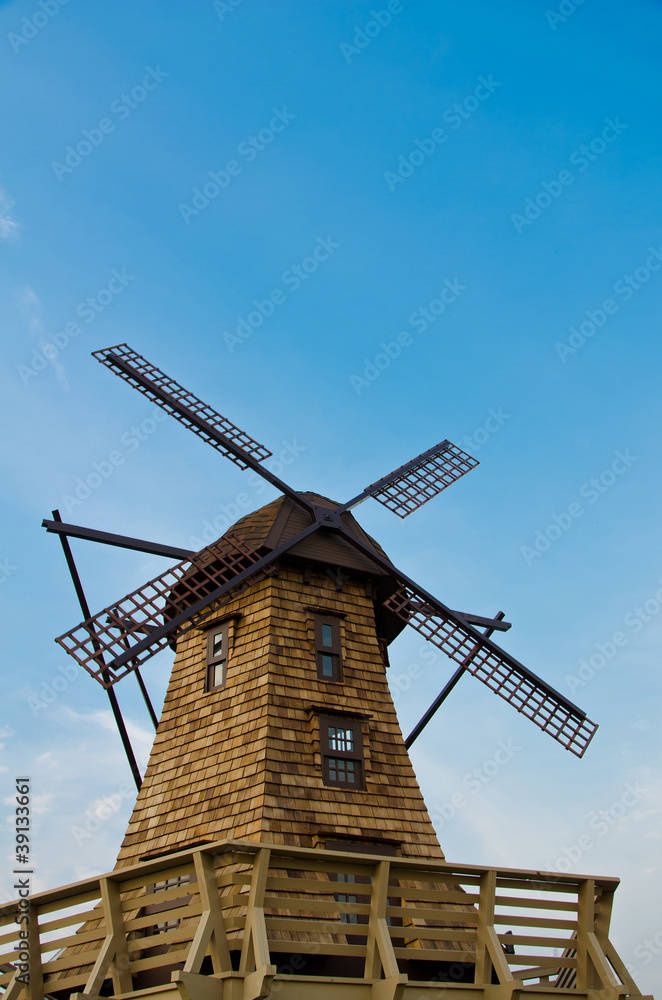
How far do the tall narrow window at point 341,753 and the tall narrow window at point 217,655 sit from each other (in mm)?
1611

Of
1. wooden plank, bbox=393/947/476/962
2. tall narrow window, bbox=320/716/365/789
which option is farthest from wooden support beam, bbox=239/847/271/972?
tall narrow window, bbox=320/716/365/789

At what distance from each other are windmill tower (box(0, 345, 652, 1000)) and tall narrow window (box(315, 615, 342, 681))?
0.02m

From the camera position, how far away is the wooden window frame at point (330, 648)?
37.9 ft

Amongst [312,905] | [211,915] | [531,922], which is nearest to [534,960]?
[531,922]

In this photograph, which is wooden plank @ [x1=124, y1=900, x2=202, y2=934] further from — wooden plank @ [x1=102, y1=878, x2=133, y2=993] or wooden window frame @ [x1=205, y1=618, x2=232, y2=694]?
wooden window frame @ [x1=205, y1=618, x2=232, y2=694]

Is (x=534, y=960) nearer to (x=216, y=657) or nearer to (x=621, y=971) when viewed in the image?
(x=621, y=971)

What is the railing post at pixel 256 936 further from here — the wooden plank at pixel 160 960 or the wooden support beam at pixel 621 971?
the wooden support beam at pixel 621 971

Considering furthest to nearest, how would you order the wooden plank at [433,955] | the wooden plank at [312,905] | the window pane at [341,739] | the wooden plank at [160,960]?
the window pane at [341,739], the wooden plank at [433,955], the wooden plank at [160,960], the wooden plank at [312,905]

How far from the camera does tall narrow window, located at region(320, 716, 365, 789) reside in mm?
10562

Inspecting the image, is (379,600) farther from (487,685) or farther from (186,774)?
(186,774)

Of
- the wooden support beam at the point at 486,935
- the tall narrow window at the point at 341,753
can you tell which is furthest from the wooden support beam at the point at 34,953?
the wooden support beam at the point at 486,935

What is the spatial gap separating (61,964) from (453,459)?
11262 millimetres

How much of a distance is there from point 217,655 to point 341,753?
2257mm

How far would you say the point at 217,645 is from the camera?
39.3 feet
